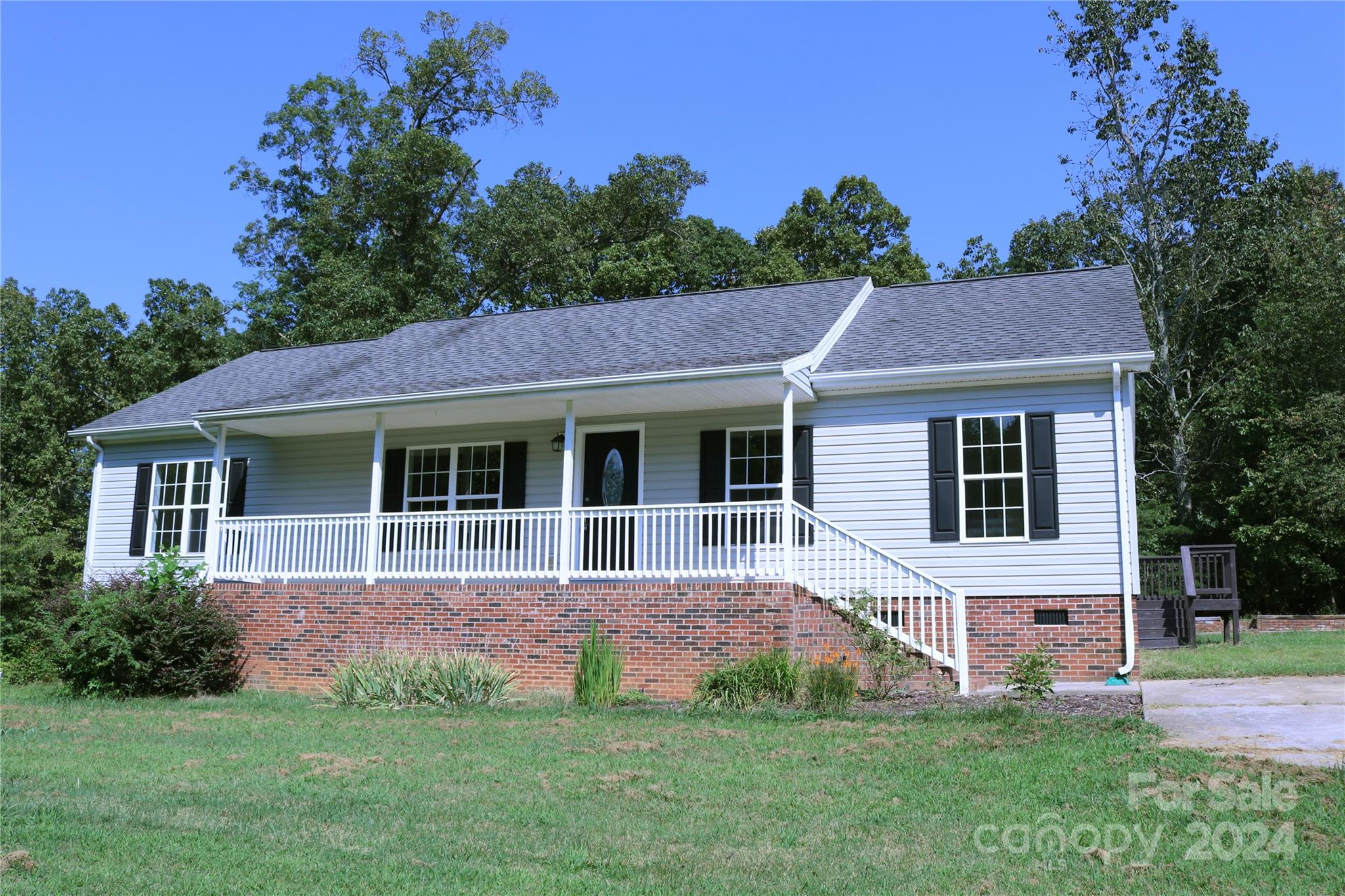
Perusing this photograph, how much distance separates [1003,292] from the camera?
16500 mm

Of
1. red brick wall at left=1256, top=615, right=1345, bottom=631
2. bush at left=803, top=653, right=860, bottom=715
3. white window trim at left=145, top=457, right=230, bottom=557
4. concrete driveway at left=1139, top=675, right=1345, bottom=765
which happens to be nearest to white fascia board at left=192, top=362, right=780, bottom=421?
white window trim at left=145, top=457, right=230, bottom=557

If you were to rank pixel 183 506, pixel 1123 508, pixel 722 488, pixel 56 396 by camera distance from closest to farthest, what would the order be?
pixel 1123 508 → pixel 722 488 → pixel 183 506 → pixel 56 396

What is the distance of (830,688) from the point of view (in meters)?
10.2

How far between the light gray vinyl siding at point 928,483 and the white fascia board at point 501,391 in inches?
75.4

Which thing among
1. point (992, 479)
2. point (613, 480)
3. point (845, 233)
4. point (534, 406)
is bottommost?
point (992, 479)

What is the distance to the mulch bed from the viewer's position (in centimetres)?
916

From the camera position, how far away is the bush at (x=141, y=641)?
13.3 metres

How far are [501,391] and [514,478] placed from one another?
229 centimetres

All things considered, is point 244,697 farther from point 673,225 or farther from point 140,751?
point 673,225

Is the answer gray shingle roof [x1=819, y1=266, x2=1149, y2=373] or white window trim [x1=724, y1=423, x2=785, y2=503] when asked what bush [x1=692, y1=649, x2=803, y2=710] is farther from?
gray shingle roof [x1=819, y1=266, x2=1149, y2=373]

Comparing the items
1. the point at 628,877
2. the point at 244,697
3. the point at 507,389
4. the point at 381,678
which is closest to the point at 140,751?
the point at 381,678

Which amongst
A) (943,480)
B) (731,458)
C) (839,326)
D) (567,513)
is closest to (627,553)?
(567,513)

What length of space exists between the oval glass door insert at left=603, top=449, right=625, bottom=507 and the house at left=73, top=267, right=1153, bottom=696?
2.0 inches

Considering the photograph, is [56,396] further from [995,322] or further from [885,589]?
[995,322]
